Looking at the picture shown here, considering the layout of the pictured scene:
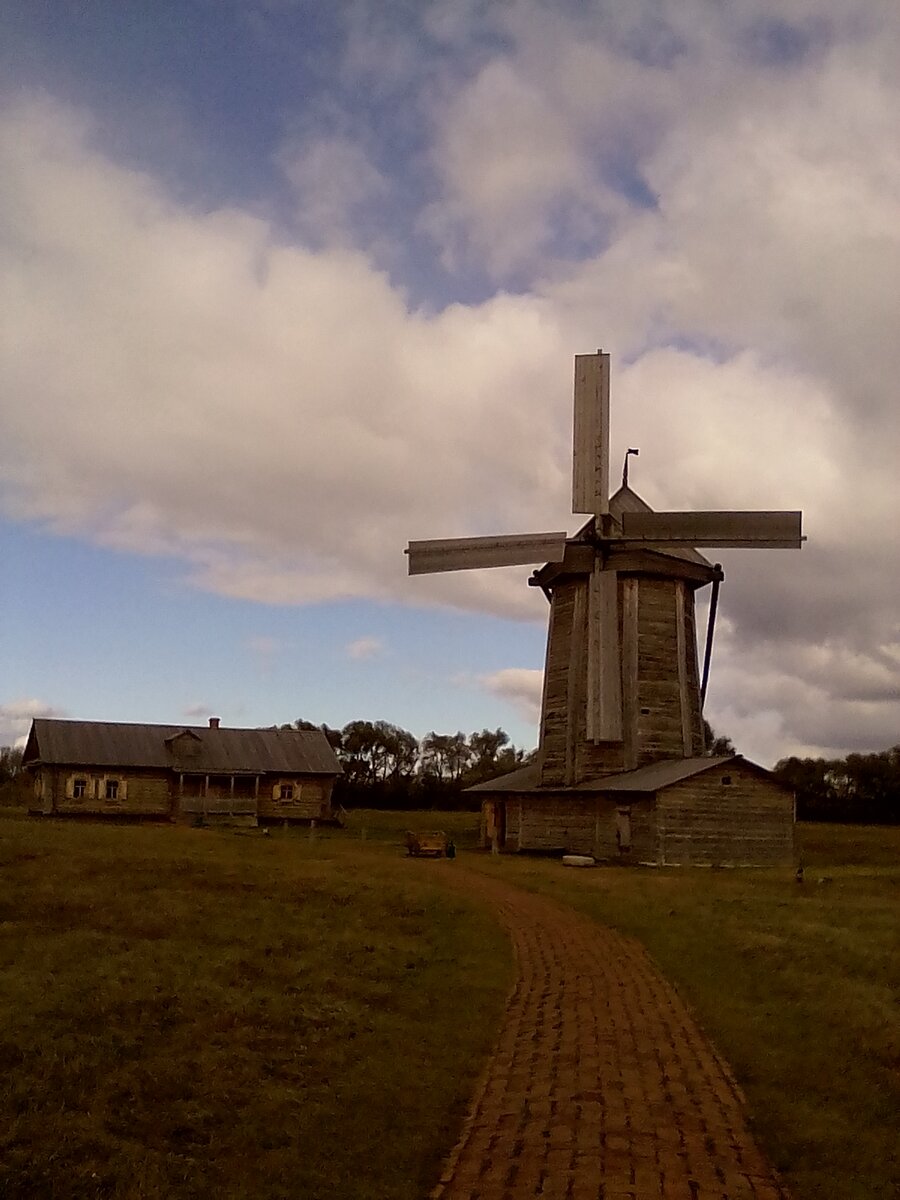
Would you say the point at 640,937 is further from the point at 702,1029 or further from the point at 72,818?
the point at 72,818

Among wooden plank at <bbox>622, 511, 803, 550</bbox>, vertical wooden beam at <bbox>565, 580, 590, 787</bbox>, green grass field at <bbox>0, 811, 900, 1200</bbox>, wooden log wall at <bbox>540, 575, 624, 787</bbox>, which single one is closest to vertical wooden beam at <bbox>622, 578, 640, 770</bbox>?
wooden log wall at <bbox>540, 575, 624, 787</bbox>

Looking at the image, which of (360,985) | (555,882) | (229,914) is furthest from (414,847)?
(360,985)

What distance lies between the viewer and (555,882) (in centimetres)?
2548

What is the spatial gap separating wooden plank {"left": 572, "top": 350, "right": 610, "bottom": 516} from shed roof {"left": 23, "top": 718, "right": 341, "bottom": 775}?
2214 centimetres

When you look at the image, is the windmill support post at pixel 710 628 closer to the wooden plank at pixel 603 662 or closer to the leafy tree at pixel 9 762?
the wooden plank at pixel 603 662

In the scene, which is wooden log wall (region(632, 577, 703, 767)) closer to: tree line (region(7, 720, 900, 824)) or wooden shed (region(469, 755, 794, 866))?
wooden shed (region(469, 755, 794, 866))

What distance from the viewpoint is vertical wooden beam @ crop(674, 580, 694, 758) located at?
36.1m

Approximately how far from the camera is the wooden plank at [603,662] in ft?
111

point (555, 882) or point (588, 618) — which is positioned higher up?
point (588, 618)

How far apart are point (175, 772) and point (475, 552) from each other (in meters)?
21.7

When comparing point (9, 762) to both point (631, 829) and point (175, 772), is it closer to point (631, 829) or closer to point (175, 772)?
point (175, 772)

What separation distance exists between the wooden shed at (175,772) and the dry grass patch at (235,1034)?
2737cm

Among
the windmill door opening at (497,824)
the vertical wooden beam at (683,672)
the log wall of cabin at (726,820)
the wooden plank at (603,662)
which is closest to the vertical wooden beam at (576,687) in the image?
the wooden plank at (603,662)

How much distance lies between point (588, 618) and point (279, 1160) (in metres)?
28.4
